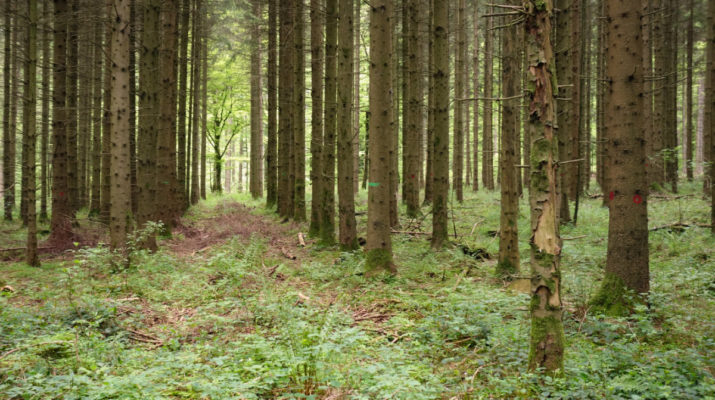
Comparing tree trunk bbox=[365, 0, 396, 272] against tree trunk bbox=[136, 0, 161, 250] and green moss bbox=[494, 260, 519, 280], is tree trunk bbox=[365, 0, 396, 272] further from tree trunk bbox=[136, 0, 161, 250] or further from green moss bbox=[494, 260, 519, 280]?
tree trunk bbox=[136, 0, 161, 250]

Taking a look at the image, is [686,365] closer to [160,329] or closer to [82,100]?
[160,329]

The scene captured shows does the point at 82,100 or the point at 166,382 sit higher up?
the point at 82,100

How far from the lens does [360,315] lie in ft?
21.3

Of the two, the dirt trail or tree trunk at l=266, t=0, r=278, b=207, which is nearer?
the dirt trail

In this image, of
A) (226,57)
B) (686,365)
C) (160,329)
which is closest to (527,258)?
(686,365)

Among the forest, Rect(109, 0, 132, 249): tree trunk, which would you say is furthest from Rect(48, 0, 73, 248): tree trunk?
Rect(109, 0, 132, 249): tree trunk

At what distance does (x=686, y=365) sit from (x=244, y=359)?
14.6 ft

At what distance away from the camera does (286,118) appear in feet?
56.9

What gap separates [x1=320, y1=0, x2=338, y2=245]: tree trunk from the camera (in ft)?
39.0

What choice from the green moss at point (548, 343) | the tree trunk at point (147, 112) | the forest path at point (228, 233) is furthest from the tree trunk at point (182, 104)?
the green moss at point (548, 343)

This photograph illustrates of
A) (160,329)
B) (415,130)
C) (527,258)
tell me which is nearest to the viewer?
(160,329)

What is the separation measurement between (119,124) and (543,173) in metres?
8.83

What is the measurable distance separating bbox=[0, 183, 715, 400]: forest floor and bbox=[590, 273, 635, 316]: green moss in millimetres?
218

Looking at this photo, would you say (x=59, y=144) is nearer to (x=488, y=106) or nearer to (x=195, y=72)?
(x=195, y=72)
